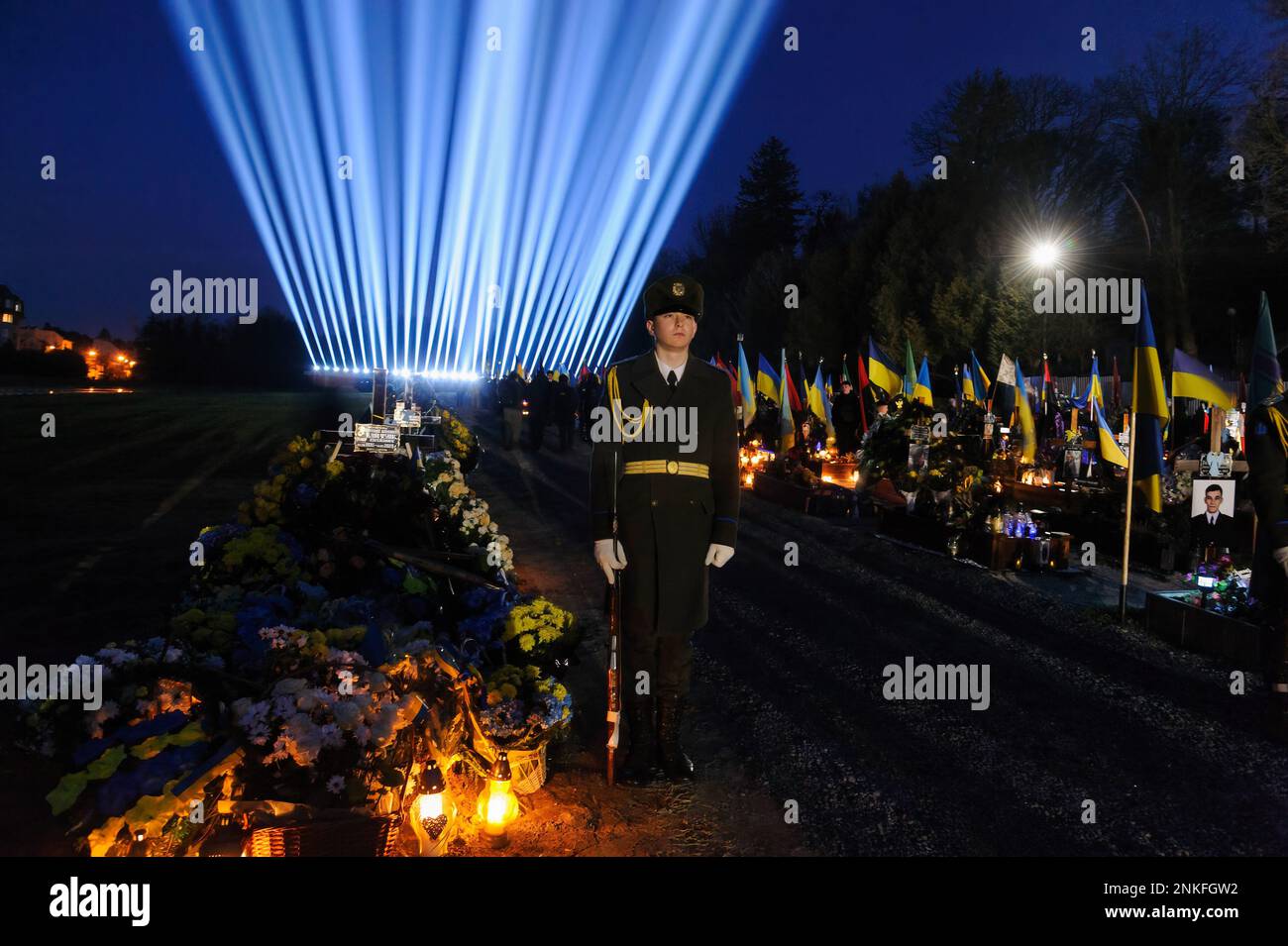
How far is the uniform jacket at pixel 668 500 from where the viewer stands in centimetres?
397

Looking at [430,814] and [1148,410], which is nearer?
[430,814]

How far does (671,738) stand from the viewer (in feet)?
13.4

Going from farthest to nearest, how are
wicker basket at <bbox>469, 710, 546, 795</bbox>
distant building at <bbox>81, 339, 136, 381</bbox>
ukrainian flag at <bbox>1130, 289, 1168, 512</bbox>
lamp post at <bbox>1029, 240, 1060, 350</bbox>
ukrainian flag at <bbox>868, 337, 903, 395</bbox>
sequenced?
1. distant building at <bbox>81, 339, 136, 381</bbox>
2. lamp post at <bbox>1029, 240, 1060, 350</bbox>
3. ukrainian flag at <bbox>868, 337, 903, 395</bbox>
4. ukrainian flag at <bbox>1130, 289, 1168, 512</bbox>
5. wicker basket at <bbox>469, 710, 546, 795</bbox>

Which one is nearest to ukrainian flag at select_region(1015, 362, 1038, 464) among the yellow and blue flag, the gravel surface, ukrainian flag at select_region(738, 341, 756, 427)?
the gravel surface

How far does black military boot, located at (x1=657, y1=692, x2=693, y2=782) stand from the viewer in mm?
4047

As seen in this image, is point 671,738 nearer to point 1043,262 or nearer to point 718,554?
point 718,554

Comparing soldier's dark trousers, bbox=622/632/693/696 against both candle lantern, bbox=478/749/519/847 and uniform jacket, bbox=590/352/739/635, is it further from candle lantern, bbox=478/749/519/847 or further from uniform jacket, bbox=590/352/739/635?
candle lantern, bbox=478/749/519/847

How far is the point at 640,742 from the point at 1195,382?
20.5 feet

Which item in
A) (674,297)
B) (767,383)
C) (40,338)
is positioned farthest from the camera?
(40,338)

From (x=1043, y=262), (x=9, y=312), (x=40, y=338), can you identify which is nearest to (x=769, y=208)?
(x=1043, y=262)

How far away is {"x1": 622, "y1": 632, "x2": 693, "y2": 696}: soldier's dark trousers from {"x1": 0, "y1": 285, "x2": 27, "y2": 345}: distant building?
83.3 m

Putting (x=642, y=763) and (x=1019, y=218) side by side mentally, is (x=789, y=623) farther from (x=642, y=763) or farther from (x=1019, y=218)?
(x=1019, y=218)

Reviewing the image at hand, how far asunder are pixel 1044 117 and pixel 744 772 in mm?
38029
